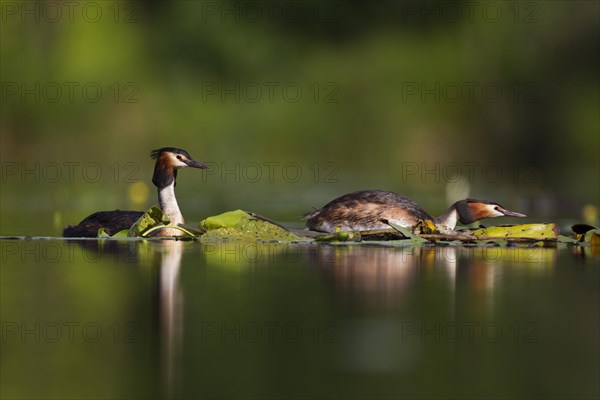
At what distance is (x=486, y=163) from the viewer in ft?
120

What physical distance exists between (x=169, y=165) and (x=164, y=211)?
0.67 m

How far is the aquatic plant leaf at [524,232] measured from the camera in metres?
12.8

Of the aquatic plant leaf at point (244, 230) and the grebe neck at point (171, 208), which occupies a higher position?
the grebe neck at point (171, 208)

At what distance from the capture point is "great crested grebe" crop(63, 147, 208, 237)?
1369cm

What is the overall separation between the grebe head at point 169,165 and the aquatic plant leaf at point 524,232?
11.4 ft

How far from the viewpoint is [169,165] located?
14.2 m

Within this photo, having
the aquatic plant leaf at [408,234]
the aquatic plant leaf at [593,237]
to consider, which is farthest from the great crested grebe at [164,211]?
the aquatic plant leaf at [593,237]

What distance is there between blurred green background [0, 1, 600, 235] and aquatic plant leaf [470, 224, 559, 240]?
19321 mm

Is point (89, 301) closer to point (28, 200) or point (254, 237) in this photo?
point (254, 237)

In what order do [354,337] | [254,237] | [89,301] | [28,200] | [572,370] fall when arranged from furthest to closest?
1. [28,200]
2. [254,237]
3. [89,301]
4. [354,337]
5. [572,370]

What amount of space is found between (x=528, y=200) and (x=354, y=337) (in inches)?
692

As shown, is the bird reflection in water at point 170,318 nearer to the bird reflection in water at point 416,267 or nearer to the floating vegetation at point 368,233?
the bird reflection in water at point 416,267

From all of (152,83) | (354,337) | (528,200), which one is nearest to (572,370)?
(354,337)

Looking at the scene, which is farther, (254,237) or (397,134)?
(397,134)
